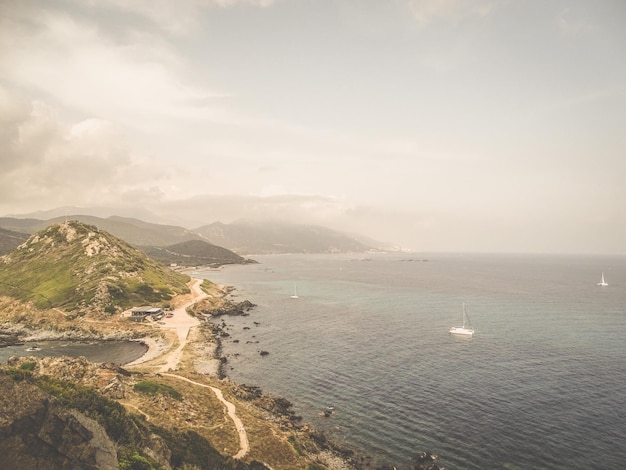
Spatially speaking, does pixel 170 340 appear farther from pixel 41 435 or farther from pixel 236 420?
pixel 41 435

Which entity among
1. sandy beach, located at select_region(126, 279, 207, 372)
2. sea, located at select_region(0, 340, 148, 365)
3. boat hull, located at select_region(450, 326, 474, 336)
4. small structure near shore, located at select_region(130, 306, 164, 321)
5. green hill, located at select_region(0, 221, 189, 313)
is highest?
green hill, located at select_region(0, 221, 189, 313)

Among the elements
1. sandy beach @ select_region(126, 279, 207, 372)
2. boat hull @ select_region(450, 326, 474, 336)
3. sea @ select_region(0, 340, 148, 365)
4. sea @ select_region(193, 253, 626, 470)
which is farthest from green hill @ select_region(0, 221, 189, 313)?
boat hull @ select_region(450, 326, 474, 336)

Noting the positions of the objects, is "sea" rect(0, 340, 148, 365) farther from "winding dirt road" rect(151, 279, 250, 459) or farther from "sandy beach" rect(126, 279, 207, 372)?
"winding dirt road" rect(151, 279, 250, 459)

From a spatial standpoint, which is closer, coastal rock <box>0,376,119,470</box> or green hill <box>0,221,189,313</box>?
coastal rock <box>0,376,119,470</box>

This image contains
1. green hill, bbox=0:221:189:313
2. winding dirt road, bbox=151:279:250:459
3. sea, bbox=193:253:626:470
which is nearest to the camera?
winding dirt road, bbox=151:279:250:459

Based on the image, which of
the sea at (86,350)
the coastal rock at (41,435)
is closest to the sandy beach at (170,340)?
the sea at (86,350)

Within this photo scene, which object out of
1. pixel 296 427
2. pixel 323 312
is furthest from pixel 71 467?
pixel 323 312

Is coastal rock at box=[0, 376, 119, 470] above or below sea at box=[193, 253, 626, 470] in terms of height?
above

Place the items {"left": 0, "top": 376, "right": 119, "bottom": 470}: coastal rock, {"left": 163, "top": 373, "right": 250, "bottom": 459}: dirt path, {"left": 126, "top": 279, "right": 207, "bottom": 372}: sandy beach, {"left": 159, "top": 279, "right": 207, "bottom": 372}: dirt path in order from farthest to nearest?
{"left": 126, "top": 279, "right": 207, "bottom": 372}: sandy beach, {"left": 159, "top": 279, "right": 207, "bottom": 372}: dirt path, {"left": 163, "top": 373, "right": 250, "bottom": 459}: dirt path, {"left": 0, "top": 376, "right": 119, "bottom": 470}: coastal rock
